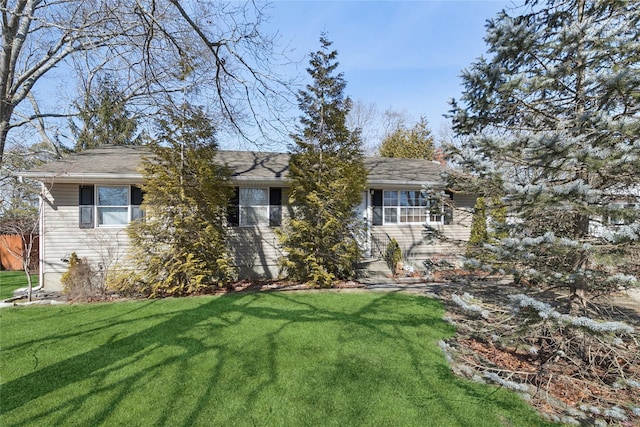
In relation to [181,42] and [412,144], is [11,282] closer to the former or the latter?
[181,42]

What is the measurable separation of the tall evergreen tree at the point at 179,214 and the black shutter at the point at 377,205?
5.52 meters

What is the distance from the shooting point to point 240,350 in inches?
188

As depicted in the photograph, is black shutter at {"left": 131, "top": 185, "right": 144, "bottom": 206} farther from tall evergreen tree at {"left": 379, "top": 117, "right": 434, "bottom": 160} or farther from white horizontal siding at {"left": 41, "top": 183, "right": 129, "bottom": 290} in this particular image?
tall evergreen tree at {"left": 379, "top": 117, "right": 434, "bottom": 160}

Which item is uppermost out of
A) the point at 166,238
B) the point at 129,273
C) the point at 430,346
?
the point at 166,238

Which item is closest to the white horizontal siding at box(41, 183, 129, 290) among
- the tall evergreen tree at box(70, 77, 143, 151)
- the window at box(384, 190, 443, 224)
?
the tall evergreen tree at box(70, 77, 143, 151)

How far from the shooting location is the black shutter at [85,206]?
31.1 feet

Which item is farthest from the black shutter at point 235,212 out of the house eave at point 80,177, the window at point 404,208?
the window at point 404,208

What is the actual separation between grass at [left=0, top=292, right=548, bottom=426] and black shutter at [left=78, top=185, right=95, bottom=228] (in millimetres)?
3312

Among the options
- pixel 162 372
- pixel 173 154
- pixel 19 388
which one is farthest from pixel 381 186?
pixel 19 388

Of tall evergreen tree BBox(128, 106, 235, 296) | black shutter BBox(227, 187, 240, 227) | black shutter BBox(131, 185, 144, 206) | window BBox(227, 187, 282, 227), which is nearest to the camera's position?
tall evergreen tree BBox(128, 106, 235, 296)

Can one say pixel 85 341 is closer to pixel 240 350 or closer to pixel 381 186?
pixel 240 350

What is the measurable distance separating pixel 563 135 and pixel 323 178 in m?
6.63

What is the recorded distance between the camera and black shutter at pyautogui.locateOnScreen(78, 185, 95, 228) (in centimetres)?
947

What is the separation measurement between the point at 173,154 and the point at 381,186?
6638 mm
